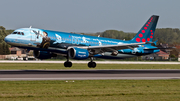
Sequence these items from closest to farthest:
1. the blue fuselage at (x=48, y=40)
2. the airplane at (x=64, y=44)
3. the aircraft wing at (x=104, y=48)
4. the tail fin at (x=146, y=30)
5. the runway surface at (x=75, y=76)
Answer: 1. the runway surface at (x=75, y=76)
2. the blue fuselage at (x=48, y=40)
3. the airplane at (x=64, y=44)
4. the aircraft wing at (x=104, y=48)
5. the tail fin at (x=146, y=30)

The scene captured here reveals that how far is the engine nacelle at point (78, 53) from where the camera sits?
3916 centimetres

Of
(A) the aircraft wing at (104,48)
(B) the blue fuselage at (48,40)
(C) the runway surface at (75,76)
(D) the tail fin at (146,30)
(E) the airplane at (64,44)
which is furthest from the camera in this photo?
(D) the tail fin at (146,30)

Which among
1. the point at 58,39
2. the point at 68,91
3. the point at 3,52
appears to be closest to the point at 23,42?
the point at 58,39

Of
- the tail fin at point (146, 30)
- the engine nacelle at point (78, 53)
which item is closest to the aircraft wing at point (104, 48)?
the engine nacelle at point (78, 53)

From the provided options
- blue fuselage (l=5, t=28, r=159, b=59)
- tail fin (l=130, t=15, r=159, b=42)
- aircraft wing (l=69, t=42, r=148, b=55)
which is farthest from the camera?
tail fin (l=130, t=15, r=159, b=42)

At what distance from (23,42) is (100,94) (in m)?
23.6

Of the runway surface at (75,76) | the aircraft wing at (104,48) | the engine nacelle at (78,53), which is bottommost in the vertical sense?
the runway surface at (75,76)

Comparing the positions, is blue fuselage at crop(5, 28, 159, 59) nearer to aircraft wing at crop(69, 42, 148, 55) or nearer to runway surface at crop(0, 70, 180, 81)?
aircraft wing at crop(69, 42, 148, 55)

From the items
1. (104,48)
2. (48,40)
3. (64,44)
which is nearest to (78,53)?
(64,44)

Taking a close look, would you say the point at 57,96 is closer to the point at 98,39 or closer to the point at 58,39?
the point at 58,39

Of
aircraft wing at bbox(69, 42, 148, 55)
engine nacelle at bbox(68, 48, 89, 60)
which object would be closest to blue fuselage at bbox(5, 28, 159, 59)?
aircraft wing at bbox(69, 42, 148, 55)

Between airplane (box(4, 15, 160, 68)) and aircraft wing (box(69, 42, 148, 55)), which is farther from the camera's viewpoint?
aircraft wing (box(69, 42, 148, 55))

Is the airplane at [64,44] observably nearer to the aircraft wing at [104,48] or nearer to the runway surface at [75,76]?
the aircraft wing at [104,48]

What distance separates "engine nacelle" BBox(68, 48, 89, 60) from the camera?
128 feet
